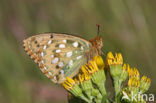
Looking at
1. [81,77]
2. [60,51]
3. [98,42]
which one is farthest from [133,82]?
[60,51]

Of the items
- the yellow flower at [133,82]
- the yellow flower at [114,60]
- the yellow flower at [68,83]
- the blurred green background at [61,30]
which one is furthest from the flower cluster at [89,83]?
the blurred green background at [61,30]

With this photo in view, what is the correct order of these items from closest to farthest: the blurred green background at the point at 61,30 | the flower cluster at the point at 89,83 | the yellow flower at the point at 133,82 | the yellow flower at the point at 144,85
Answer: the yellow flower at the point at 133,82, the yellow flower at the point at 144,85, the flower cluster at the point at 89,83, the blurred green background at the point at 61,30

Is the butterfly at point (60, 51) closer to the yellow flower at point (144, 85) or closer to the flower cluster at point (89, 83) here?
the flower cluster at point (89, 83)

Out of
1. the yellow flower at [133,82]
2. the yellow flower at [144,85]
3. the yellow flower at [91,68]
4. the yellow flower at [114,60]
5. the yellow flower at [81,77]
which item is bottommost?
the yellow flower at [144,85]

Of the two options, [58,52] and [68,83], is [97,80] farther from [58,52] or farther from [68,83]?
[58,52]

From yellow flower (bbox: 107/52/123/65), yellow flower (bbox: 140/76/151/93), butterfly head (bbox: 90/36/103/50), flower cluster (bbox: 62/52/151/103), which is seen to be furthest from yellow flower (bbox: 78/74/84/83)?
yellow flower (bbox: 140/76/151/93)

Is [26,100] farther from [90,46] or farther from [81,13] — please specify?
[81,13]

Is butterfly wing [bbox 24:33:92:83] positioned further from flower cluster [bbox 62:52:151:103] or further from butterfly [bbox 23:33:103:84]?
flower cluster [bbox 62:52:151:103]

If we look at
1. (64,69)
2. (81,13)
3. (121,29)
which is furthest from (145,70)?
(64,69)
